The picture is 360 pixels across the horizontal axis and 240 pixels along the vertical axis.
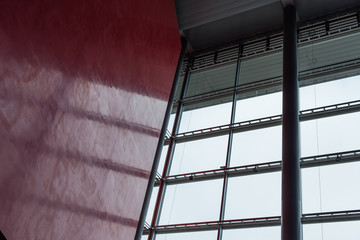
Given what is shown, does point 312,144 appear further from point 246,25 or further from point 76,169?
point 76,169

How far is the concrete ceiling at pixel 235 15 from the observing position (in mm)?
17406

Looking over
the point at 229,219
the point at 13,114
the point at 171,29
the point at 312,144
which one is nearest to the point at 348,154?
the point at 312,144

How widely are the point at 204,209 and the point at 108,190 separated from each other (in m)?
7.63

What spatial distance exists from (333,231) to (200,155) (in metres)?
6.41

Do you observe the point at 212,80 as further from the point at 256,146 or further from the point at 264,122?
the point at 256,146

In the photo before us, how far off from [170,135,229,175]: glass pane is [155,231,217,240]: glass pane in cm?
277

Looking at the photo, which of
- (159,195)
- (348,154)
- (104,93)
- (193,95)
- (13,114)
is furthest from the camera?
(193,95)

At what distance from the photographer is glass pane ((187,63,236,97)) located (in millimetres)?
19812

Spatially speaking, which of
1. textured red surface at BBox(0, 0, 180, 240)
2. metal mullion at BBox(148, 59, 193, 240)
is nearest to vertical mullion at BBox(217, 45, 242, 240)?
metal mullion at BBox(148, 59, 193, 240)

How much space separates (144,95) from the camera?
385 inches

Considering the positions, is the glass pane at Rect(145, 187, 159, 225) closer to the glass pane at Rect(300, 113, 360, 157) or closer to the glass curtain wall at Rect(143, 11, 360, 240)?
the glass curtain wall at Rect(143, 11, 360, 240)

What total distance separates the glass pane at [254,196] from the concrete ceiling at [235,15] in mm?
7179

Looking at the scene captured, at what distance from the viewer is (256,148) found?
1588 centimetres

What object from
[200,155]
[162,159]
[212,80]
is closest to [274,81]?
[212,80]
